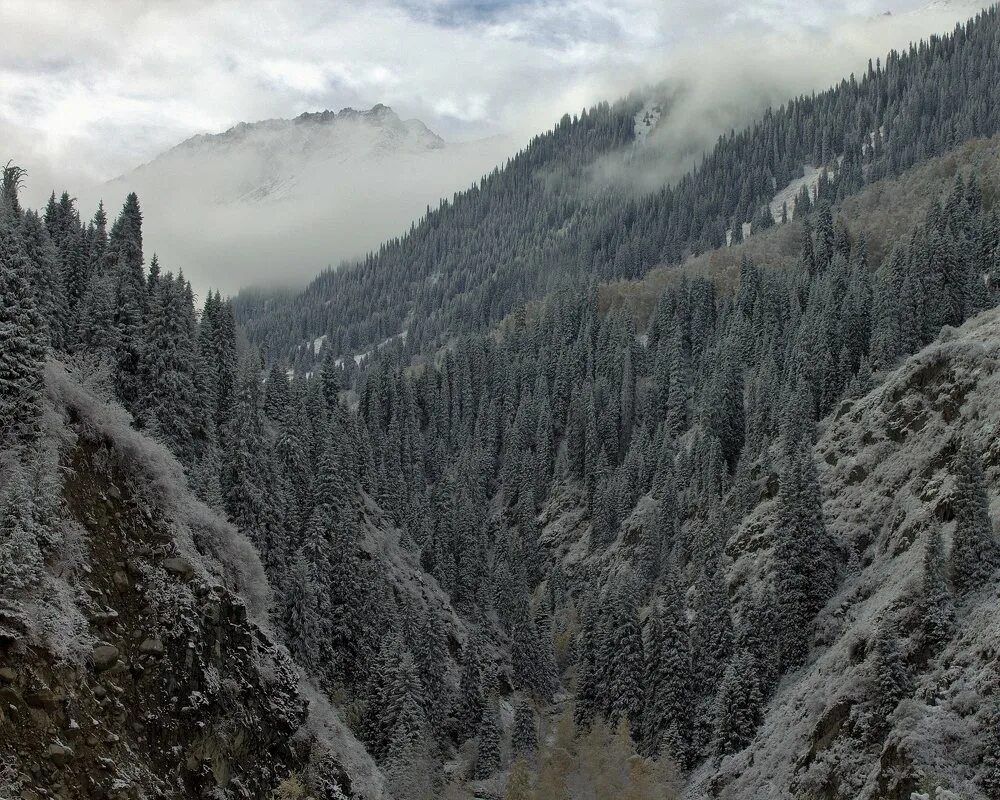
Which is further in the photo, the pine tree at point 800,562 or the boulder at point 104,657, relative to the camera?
the pine tree at point 800,562

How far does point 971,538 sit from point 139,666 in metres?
48.4

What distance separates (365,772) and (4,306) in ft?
89.4

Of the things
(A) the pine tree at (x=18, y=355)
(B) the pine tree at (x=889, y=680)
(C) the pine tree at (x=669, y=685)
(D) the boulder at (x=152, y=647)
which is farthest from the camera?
(C) the pine tree at (x=669, y=685)

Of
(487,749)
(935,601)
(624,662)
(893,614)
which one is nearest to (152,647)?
(935,601)

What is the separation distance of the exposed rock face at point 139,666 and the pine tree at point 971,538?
125 feet

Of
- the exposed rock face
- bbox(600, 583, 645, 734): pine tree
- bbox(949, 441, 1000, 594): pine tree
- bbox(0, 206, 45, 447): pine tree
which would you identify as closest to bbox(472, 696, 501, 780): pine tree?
bbox(600, 583, 645, 734): pine tree

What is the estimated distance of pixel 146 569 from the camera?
34.5 metres

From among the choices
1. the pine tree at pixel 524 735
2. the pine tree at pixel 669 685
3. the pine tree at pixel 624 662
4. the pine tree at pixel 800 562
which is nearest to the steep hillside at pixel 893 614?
the pine tree at pixel 800 562

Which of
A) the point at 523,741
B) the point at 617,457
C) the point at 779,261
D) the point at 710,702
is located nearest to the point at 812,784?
the point at 710,702

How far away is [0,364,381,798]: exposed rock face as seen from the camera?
87.8 feet

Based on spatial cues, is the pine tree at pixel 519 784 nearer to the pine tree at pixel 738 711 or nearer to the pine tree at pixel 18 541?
the pine tree at pixel 738 711

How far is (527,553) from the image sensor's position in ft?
449

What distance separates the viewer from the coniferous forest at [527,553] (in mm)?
33938

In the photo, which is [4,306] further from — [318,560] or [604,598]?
[604,598]
